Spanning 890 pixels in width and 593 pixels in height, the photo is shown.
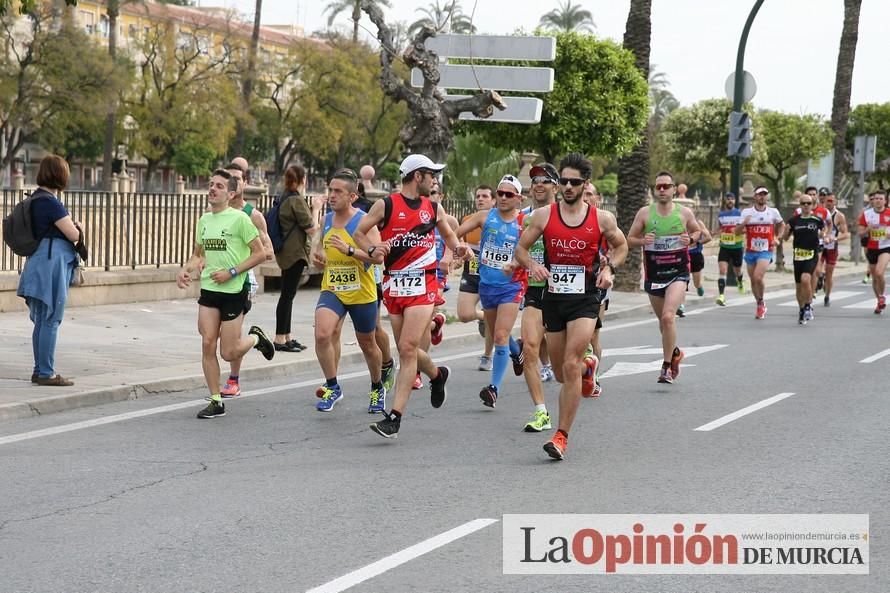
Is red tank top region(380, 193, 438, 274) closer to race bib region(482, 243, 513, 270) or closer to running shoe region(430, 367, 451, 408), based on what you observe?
running shoe region(430, 367, 451, 408)

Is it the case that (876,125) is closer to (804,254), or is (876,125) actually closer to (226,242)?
(804,254)

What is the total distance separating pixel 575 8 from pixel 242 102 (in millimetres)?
24392

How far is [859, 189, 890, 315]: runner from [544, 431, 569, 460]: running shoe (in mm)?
14023

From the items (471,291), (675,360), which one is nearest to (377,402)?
(471,291)

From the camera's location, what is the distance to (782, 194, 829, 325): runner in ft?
63.5

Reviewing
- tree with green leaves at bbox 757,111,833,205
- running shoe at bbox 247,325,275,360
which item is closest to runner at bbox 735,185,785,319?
running shoe at bbox 247,325,275,360

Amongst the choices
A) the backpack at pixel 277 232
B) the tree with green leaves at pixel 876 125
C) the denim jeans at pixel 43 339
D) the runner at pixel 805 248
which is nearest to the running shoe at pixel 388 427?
the denim jeans at pixel 43 339

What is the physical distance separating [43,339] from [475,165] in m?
28.3

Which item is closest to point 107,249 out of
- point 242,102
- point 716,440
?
point 716,440

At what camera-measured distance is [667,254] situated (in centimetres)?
1245

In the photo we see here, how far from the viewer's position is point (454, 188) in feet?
121

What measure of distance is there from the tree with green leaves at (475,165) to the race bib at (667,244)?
24.9 meters

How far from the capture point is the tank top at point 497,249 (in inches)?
430

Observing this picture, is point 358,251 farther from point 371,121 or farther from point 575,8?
point 575,8
